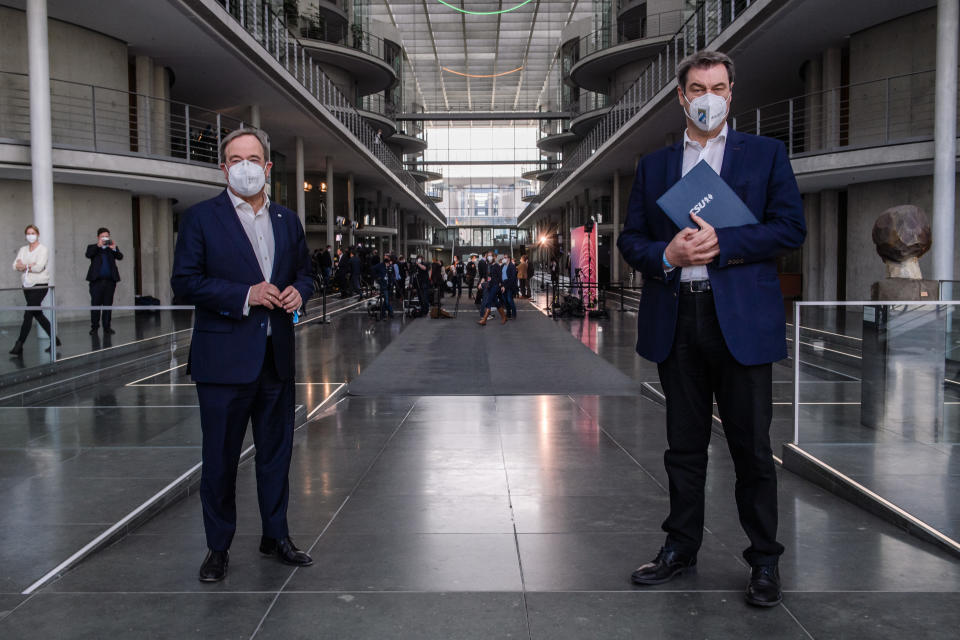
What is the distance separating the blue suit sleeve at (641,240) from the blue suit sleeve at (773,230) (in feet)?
0.78

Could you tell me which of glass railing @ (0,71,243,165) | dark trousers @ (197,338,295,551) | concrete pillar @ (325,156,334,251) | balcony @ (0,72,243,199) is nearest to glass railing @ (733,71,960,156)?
balcony @ (0,72,243,199)

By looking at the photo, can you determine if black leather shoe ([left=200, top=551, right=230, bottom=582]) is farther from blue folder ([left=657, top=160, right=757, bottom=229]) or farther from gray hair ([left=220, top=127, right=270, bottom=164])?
blue folder ([left=657, top=160, right=757, bottom=229])

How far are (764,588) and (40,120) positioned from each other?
46.0 feet

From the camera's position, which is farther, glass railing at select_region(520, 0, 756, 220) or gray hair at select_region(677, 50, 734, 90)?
glass railing at select_region(520, 0, 756, 220)

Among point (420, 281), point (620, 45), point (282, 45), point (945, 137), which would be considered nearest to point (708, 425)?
point (945, 137)

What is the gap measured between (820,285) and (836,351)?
51.7 ft

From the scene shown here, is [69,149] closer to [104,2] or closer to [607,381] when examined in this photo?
[104,2]

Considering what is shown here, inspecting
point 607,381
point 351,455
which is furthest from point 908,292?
point 351,455

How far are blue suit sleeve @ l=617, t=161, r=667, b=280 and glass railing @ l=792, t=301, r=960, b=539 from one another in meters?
2.15

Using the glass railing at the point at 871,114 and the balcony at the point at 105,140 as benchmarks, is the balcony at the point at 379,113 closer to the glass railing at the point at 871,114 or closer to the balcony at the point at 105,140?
the balcony at the point at 105,140

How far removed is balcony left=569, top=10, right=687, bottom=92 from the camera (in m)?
34.2

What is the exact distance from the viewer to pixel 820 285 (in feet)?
66.0

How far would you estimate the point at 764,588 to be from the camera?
9.79 feet

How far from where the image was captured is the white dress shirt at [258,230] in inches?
133
